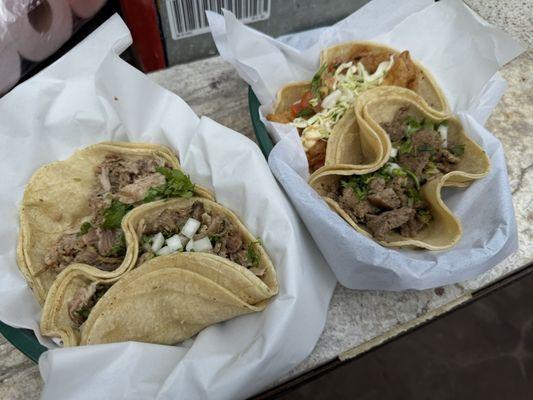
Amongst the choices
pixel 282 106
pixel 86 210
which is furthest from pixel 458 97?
pixel 86 210

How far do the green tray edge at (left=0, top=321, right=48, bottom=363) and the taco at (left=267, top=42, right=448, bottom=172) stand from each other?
3.01 ft

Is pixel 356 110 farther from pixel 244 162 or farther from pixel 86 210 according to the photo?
pixel 86 210

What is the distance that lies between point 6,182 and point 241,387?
88 centimetres

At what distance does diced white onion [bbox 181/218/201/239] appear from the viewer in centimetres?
130

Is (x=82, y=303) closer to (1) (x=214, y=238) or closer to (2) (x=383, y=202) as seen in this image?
(1) (x=214, y=238)

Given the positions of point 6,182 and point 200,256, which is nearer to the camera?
point 200,256

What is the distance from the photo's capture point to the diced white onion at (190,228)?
130 centimetres

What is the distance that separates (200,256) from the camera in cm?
118

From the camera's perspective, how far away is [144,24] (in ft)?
5.44

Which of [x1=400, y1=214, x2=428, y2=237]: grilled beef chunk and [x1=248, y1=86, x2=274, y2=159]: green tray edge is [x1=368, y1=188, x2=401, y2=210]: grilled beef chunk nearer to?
[x1=400, y1=214, x2=428, y2=237]: grilled beef chunk

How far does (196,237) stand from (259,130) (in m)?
0.43

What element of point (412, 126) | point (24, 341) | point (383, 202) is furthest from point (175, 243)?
point (412, 126)

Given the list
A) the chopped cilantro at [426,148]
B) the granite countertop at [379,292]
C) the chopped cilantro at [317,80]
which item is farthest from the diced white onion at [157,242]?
the chopped cilantro at [426,148]

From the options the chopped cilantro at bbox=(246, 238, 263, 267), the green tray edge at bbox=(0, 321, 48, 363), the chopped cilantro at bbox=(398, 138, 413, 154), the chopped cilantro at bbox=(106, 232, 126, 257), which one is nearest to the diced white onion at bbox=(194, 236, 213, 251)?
the chopped cilantro at bbox=(246, 238, 263, 267)
